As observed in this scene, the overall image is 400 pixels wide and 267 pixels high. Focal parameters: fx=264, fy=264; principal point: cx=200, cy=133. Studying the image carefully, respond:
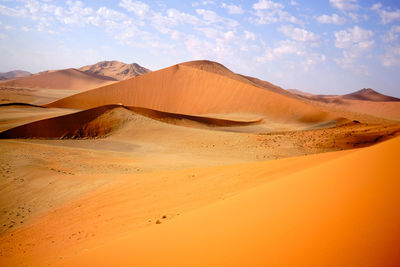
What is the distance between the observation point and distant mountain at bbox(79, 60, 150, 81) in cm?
11431

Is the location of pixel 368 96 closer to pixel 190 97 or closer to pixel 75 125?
pixel 190 97

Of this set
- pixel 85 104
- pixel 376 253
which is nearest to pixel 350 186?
pixel 376 253

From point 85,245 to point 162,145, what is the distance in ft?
41.3

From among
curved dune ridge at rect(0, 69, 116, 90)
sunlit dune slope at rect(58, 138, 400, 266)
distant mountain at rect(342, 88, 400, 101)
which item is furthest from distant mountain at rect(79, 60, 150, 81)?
sunlit dune slope at rect(58, 138, 400, 266)

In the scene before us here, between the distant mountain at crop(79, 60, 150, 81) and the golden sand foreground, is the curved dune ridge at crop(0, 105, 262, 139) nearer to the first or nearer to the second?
the golden sand foreground

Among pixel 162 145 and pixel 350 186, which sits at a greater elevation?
pixel 350 186

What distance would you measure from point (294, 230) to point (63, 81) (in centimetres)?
9770

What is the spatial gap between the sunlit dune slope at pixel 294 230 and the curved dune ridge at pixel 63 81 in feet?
270

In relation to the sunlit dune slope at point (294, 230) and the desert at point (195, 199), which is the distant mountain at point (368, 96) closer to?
the desert at point (195, 199)

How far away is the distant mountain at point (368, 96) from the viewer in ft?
275

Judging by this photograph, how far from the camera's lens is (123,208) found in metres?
5.45

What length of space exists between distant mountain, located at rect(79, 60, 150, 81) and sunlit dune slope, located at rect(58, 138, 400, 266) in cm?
11445

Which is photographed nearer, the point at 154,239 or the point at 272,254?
the point at 272,254

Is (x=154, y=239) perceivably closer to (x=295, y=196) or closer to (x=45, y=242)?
(x=295, y=196)
